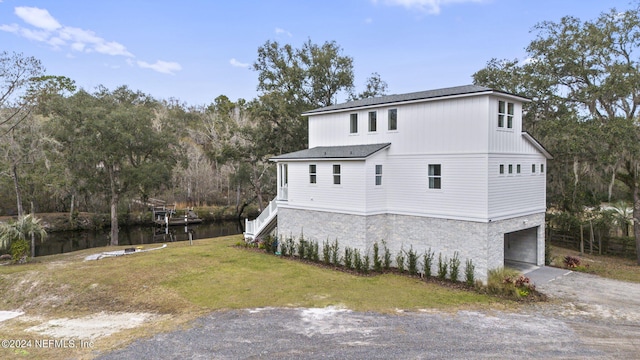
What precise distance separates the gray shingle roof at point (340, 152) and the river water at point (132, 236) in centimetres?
1872

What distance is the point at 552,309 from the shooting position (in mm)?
10961

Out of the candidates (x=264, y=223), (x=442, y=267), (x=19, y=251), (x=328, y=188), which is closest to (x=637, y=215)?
(x=442, y=267)

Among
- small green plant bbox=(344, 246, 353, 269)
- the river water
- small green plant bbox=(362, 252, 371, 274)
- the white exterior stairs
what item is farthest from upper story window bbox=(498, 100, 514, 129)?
the river water

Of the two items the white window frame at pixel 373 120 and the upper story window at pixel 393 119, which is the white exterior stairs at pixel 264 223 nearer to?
the white window frame at pixel 373 120

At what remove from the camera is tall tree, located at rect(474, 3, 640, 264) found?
17312 mm

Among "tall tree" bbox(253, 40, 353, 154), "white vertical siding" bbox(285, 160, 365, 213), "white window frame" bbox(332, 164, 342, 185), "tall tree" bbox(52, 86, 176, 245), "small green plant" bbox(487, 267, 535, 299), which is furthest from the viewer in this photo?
"tall tree" bbox(253, 40, 353, 154)

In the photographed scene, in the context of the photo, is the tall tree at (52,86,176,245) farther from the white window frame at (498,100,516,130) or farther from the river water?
the white window frame at (498,100,516,130)

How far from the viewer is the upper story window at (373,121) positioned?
652 inches

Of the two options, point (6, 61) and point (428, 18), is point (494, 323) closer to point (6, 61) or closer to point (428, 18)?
point (428, 18)

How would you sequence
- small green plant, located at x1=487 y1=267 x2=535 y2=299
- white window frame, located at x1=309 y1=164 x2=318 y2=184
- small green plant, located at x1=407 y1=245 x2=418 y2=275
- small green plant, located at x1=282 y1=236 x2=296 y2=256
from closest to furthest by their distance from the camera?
small green plant, located at x1=487 y1=267 x2=535 y2=299, small green plant, located at x1=407 y1=245 x2=418 y2=275, white window frame, located at x1=309 y1=164 x2=318 y2=184, small green plant, located at x1=282 y1=236 x2=296 y2=256

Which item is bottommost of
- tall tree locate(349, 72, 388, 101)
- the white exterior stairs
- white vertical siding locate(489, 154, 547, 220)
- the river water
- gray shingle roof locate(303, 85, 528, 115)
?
the river water

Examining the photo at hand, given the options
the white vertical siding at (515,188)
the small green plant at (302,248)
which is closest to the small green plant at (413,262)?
the white vertical siding at (515,188)

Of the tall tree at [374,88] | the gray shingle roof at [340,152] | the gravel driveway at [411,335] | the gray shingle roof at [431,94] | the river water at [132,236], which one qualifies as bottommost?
the river water at [132,236]

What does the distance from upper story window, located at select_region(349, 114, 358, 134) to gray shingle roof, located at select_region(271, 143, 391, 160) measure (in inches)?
31.0
